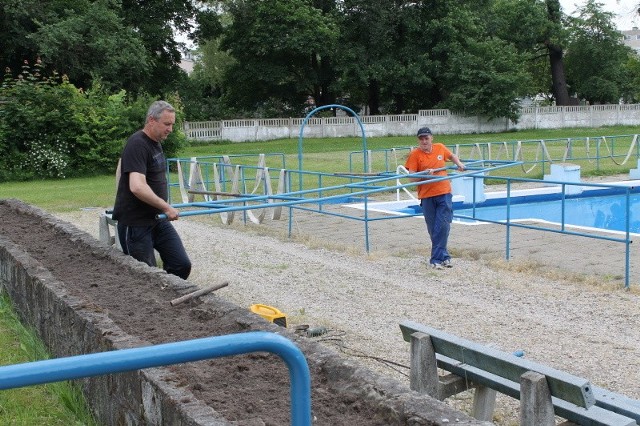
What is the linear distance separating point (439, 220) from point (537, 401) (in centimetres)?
562

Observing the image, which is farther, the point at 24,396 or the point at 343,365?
the point at 24,396

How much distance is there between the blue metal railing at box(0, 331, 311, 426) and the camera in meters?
1.85

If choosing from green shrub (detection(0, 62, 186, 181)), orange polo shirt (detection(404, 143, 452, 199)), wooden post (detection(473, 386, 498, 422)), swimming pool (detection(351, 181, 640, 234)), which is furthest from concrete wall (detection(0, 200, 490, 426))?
green shrub (detection(0, 62, 186, 181))

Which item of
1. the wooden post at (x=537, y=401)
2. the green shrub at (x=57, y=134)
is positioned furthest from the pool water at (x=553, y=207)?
the wooden post at (x=537, y=401)

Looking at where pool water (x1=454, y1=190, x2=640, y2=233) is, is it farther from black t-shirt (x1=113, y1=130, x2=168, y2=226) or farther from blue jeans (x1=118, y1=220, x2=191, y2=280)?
black t-shirt (x1=113, y1=130, x2=168, y2=226)

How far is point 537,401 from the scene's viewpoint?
12.5ft

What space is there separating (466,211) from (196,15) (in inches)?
1163

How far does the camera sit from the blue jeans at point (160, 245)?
659 centimetres

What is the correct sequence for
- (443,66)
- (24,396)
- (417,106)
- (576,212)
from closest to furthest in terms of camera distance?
(24,396), (576,212), (443,66), (417,106)

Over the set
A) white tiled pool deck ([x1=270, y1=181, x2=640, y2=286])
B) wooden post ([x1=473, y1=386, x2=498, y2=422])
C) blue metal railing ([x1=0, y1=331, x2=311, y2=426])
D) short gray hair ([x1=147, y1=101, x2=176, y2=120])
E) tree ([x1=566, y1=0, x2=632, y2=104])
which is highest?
tree ([x1=566, y1=0, x2=632, y2=104])

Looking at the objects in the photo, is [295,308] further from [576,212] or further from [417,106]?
[417,106]

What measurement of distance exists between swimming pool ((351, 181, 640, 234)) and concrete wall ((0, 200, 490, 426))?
9.38 m

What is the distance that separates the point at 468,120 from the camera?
42.6 m

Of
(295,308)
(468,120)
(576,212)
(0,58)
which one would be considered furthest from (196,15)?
(295,308)
